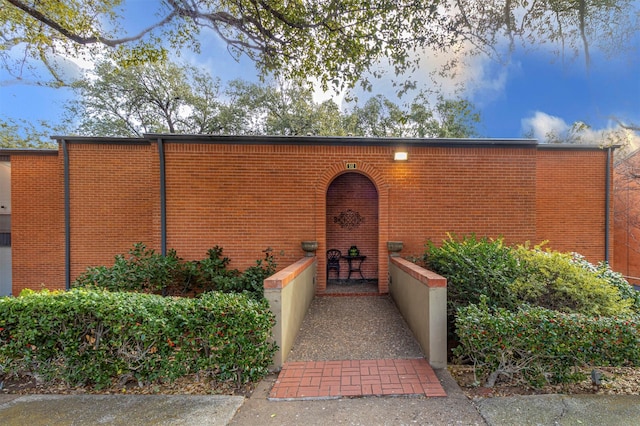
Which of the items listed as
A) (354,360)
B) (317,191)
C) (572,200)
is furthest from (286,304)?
(572,200)

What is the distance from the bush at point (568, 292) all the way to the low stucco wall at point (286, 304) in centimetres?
307

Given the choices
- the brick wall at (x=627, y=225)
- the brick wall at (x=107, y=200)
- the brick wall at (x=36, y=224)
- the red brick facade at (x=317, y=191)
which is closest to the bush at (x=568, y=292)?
the red brick facade at (x=317, y=191)

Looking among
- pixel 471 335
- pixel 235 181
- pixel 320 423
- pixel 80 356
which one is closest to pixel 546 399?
pixel 471 335

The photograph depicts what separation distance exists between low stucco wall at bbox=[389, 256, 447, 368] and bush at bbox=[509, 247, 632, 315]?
3.64 ft

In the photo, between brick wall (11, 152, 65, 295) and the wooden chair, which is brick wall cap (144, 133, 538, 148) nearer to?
the wooden chair

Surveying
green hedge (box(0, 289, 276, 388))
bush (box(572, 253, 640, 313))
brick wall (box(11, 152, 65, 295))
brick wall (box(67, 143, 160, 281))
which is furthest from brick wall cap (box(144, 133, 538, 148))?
brick wall (box(11, 152, 65, 295))

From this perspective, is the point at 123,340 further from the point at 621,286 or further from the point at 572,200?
the point at 572,200

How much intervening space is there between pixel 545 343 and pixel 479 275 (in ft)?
4.15

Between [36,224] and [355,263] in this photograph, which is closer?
[355,263]

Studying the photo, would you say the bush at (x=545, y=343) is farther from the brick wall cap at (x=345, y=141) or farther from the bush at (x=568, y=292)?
the brick wall cap at (x=345, y=141)

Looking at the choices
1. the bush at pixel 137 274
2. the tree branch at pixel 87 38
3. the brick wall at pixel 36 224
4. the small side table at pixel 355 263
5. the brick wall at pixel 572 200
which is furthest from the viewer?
the brick wall at pixel 36 224

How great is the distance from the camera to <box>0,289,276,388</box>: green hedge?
9.93 feet

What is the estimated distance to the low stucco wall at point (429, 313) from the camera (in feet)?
11.5

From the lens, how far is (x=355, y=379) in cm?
319
